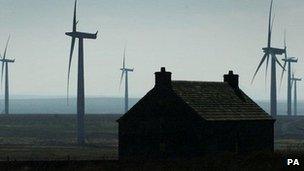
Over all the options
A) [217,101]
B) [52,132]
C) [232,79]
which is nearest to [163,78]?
[217,101]

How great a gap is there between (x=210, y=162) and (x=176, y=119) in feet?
37.1

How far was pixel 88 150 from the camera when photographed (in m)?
90.9

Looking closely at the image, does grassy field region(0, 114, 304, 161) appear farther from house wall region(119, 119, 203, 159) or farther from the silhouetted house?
the silhouetted house

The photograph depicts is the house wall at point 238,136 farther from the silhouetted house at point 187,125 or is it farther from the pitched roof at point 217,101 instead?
the pitched roof at point 217,101

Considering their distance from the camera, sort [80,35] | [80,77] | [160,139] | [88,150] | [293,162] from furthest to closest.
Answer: [80,35] < [80,77] < [88,150] < [160,139] < [293,162]

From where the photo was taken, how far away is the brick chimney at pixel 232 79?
182ft

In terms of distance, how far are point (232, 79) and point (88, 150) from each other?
40.4 metres

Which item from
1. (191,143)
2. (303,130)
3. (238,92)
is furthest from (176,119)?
(303,130)

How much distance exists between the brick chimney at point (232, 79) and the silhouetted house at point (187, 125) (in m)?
3.98

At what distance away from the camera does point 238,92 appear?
179 feet

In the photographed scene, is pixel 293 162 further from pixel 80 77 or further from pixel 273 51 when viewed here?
pixel 273 51

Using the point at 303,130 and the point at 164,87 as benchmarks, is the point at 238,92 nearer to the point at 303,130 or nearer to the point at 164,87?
the point at 164,87

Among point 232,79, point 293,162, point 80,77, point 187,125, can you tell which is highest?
point 80,77

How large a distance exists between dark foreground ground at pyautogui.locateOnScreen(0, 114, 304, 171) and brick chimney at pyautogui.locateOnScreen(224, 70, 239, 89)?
7.43 metres
